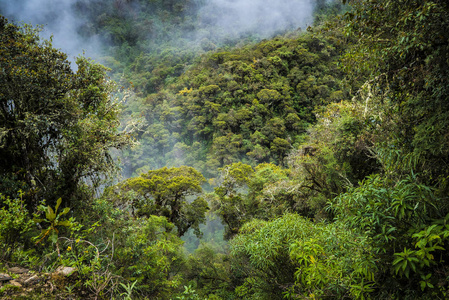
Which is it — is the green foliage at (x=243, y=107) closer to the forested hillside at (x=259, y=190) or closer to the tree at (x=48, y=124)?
the forested hillside at (x=259, y=190)

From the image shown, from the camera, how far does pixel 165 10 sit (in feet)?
220

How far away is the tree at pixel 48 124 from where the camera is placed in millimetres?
4258

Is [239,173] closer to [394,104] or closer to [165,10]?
[394,104]

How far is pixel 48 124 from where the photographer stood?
4.43m

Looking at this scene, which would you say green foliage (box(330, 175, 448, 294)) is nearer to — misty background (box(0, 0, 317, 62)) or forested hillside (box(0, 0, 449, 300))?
forested hillside (box(0, 0, 449, 300))

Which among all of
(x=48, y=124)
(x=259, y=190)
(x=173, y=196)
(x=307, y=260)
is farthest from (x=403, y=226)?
(x=173, y=196)

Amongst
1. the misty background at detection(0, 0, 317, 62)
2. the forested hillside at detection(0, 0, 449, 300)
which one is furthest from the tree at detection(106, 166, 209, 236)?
the misty background at detection(0, 0, 317, 62)

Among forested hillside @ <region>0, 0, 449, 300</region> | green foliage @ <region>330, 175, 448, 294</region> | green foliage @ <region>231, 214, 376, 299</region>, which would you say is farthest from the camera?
green foliage @ <region>231, 214, 376, 299</region>

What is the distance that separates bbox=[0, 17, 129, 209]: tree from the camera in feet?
14.0

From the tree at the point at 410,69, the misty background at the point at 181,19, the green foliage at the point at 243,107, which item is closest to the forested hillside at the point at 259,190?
the tree at the point at 410,69

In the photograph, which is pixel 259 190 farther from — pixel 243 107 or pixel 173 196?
pixel 243 107

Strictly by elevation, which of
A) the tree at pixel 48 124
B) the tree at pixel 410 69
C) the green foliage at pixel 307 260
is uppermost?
the tree at pixel 48 124

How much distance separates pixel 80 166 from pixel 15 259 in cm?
295

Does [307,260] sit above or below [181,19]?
below
